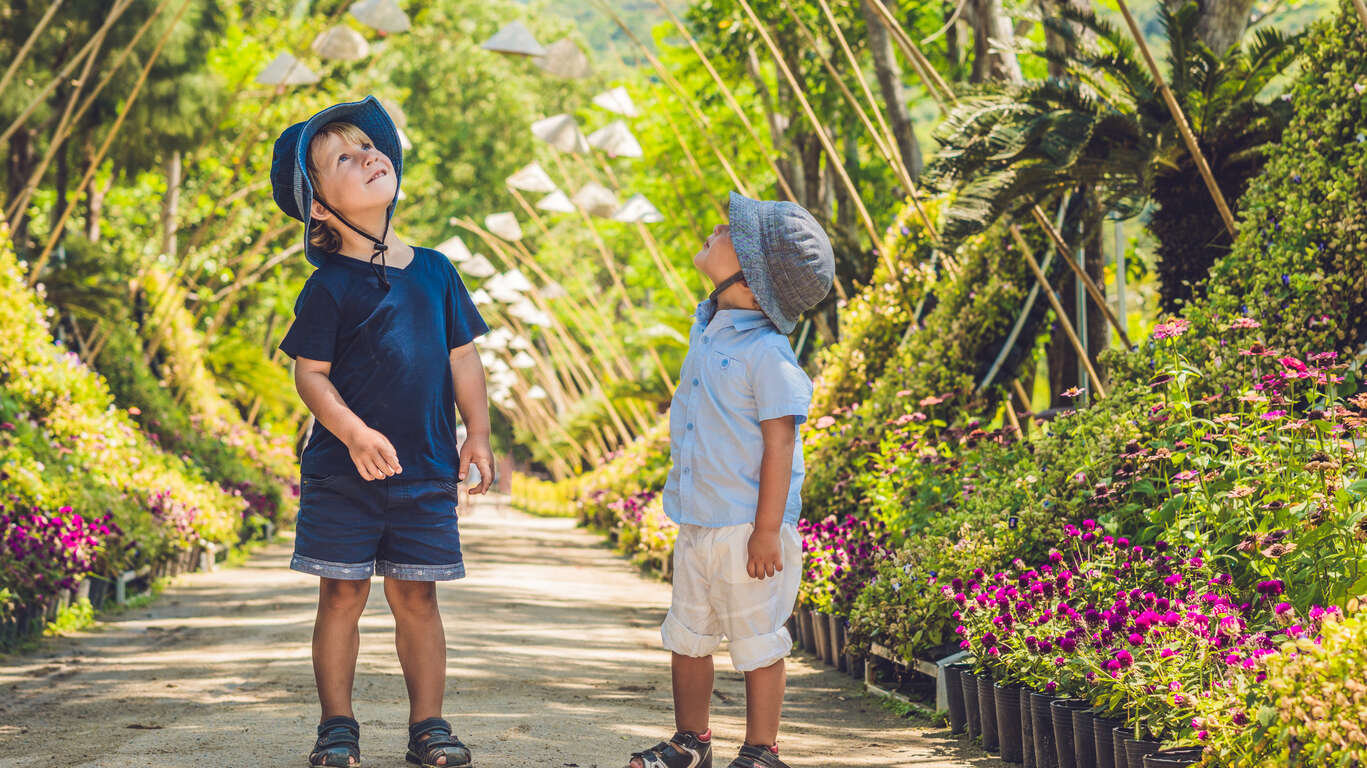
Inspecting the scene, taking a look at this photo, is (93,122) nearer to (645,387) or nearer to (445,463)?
(645,387)

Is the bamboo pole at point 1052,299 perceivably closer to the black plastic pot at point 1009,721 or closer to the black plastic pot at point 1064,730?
the black plastic pot at point 1009,721

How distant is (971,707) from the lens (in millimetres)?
4383

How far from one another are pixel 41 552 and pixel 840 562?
12.1 ft

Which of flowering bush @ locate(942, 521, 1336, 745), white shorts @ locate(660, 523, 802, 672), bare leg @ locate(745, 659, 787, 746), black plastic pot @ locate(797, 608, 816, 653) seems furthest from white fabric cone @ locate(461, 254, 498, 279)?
bare leg @ locate(745, 659, 787, 746)

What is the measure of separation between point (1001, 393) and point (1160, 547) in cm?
346

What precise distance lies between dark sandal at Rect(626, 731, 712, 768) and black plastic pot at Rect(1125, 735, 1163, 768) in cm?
101

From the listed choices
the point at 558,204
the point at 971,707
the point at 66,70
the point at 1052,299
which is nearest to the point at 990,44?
the point at 1052,299

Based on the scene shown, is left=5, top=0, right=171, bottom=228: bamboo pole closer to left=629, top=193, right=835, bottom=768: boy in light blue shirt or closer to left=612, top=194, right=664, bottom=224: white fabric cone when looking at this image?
left=612, top=194, right=664, bottom=224: white fabric cone

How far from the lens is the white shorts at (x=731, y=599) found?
339cm

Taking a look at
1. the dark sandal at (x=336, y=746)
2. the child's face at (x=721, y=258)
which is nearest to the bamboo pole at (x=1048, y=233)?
the child's face at (x=721, y=258)

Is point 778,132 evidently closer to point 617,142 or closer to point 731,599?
point 617,142

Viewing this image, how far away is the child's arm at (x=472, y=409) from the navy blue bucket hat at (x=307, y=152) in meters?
0.37

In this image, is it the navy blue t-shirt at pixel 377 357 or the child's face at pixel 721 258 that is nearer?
the navy blue t-shirt at pixel 377 357

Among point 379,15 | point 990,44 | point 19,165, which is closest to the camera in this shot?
point 990,44
